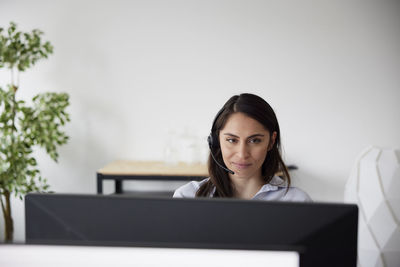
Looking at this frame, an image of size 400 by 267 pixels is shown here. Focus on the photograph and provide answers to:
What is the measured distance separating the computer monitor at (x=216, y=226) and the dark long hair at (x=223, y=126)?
2.65ft

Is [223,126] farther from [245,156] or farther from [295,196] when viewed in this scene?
[295,196]

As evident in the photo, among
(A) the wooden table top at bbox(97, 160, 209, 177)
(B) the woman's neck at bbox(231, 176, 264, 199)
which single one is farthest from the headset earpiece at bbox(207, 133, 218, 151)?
(A) the wooden table top at bbox(97, 160, 209, 177)

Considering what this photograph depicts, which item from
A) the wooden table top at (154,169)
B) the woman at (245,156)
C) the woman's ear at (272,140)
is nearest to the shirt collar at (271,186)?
the woman at (245,156)

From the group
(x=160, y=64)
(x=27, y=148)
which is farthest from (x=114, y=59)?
(x=27, y=148)

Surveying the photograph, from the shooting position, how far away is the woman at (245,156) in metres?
1.41

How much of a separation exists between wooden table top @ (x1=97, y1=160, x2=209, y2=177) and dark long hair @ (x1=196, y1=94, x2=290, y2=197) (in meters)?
1.19

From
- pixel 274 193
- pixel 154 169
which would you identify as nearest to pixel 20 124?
pixel 154 169

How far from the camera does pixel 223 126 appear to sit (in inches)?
58.5

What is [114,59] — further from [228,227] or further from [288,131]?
[228,227]

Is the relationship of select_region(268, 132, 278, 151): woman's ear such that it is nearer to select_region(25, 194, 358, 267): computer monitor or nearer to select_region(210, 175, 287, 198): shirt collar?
select_region(210, 175, 287, 198): shirt collar

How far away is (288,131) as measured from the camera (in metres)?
3.19

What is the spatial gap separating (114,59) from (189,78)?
25.2 inches

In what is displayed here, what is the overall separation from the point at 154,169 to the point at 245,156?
5.08 feet

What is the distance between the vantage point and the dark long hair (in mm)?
1427
